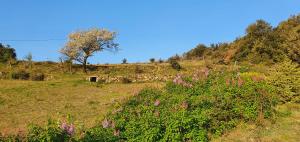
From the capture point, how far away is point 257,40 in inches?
1614

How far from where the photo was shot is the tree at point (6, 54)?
46625mm

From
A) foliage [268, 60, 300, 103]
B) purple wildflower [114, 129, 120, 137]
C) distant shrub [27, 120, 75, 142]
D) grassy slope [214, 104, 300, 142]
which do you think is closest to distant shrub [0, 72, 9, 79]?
foliage [268, 60, 300, 103]

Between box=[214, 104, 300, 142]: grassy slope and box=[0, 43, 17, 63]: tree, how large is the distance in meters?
38.2

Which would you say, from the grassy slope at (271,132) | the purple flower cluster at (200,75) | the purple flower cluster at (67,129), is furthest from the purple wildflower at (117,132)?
the purple flower cluster at (200,75)

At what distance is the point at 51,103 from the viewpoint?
23.0m

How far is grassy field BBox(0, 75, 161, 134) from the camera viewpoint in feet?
56.7

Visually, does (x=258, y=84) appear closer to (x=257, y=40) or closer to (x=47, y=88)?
(x=47, y=88)

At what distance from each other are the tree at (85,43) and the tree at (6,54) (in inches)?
230

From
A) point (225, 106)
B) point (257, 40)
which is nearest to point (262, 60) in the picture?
point (257, 40)

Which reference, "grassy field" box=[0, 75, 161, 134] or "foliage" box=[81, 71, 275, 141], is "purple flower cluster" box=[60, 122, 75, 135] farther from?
"grassy field" box=[0, 75, 161, 134]

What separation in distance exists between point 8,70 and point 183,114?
34114 millimetres

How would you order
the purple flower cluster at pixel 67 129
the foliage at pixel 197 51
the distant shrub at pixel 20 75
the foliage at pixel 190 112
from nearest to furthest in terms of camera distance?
the purple flower cluster at pixel 67 129
the foliage at pixel 190 112
the distant shrub at pixel 20 75
the foliage at pixel 197 51

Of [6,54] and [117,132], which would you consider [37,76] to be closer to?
[6,54]

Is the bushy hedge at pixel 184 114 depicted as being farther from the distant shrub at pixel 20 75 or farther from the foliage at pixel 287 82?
the distant shrub at pixel 20 75
